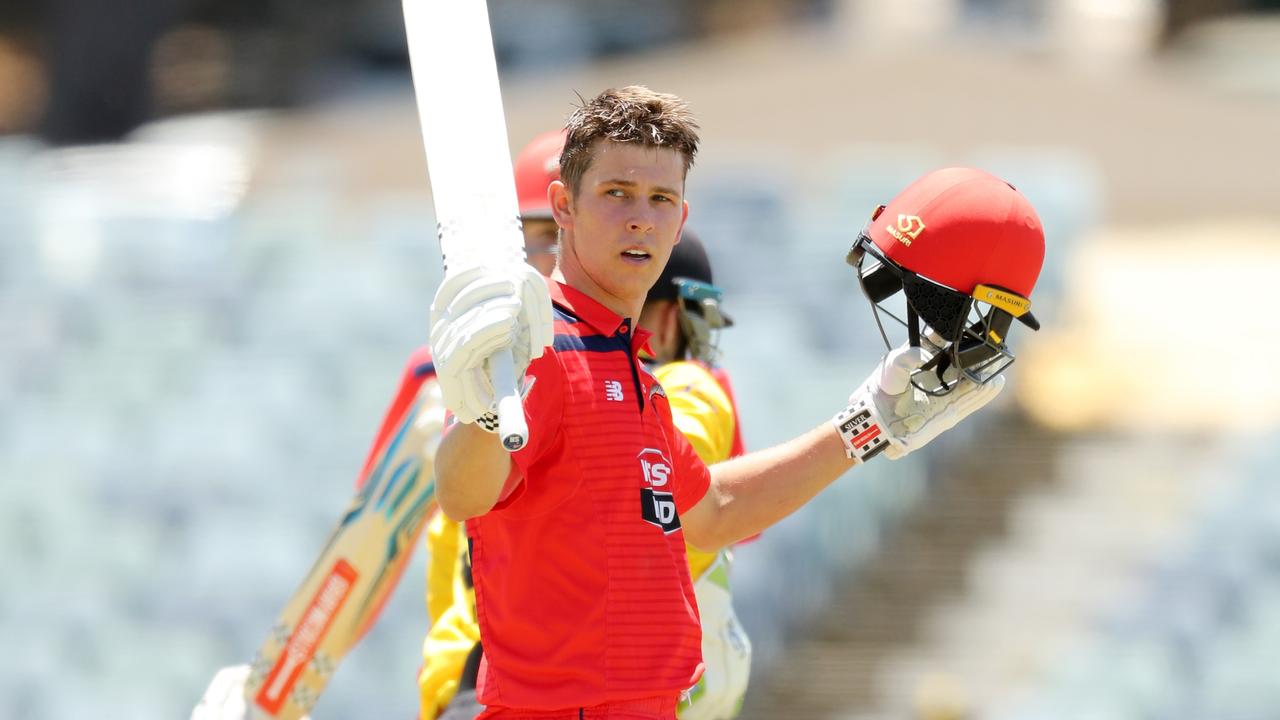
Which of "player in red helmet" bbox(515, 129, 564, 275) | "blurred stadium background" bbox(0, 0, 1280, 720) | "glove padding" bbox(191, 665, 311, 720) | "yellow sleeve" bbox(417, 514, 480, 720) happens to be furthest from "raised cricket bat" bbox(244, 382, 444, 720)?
"blurred stadium background" bbox(0, 0, 1280, 720)

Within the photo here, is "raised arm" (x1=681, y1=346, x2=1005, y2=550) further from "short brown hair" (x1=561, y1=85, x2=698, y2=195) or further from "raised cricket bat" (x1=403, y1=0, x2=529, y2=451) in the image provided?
"raised cricket bat" (x1=403, y1=0, x2=529, y2=451)

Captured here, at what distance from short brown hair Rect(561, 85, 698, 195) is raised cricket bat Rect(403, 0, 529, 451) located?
15 centimetres

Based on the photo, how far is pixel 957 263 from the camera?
2480 millimetres

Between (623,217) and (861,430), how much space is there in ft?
1.62

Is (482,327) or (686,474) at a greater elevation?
(482,327)

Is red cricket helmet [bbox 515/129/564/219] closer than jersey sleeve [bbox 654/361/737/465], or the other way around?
jersey sleeve [bbox 654/361/737/465]

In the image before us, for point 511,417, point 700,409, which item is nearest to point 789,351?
point 700,409

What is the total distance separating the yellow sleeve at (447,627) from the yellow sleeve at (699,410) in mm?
415

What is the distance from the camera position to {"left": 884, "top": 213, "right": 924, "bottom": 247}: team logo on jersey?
2.50 meters

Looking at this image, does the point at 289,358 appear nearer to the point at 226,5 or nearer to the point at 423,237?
the point at 423,237

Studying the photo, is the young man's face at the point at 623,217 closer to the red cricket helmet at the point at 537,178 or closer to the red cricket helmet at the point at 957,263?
the red cricket helmet at the point at 957,263

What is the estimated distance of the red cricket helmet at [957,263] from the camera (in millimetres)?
2484

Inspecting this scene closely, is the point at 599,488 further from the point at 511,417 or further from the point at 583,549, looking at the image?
the point at 511,417

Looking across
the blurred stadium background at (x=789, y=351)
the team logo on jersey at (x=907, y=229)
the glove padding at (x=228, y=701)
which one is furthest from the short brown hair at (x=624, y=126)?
the blurred stadium background at (x=789, y=351)
